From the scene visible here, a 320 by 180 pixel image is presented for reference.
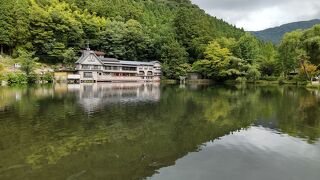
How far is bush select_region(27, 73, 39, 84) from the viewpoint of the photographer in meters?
50.9

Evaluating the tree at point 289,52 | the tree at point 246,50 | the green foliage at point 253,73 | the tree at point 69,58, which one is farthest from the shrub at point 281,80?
the tree at point 69,58

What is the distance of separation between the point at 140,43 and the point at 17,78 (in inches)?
1150

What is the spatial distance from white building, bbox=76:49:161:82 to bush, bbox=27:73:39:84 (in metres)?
8.29

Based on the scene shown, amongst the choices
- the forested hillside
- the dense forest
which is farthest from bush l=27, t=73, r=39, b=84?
the forested hillside

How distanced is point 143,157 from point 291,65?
56610 mm

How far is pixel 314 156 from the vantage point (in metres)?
10.2

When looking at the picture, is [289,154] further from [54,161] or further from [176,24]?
[176,24]

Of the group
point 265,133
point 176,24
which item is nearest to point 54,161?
point 265,133

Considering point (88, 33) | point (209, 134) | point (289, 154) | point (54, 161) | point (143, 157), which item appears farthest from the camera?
point (88, 33)

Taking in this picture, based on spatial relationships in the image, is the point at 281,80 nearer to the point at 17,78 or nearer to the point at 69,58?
the point at 69,58

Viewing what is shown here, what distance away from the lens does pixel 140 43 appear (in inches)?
2729

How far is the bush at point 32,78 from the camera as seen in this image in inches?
2004

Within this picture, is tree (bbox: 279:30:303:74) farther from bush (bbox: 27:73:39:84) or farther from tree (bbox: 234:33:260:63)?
bush (bbox: 27:73:39:84)

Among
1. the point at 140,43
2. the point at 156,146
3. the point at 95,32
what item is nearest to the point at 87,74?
the point at 95,32
